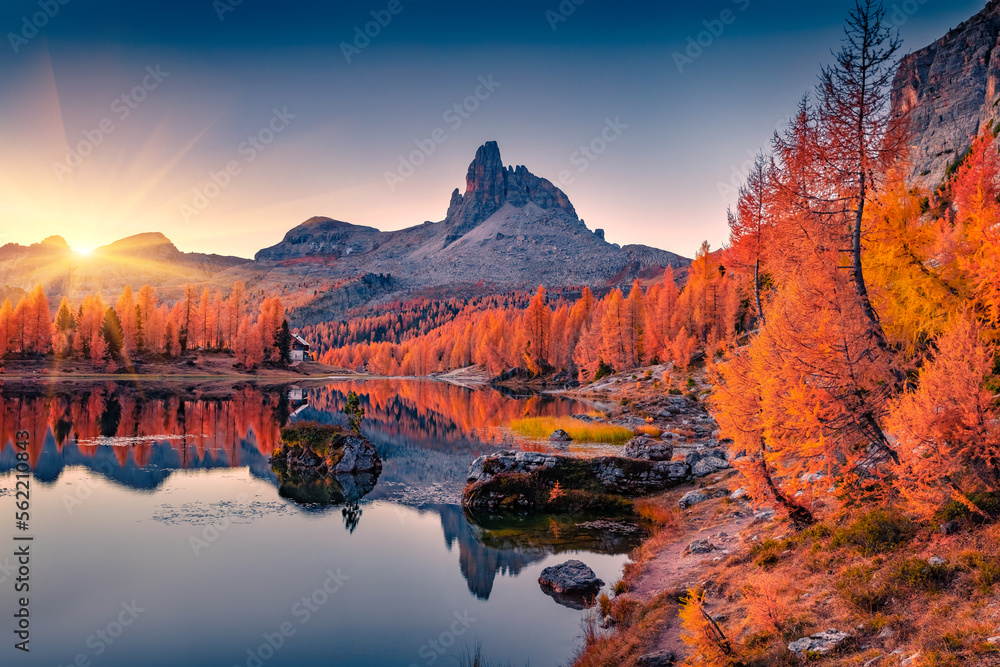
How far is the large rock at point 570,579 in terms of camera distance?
17.5 meters

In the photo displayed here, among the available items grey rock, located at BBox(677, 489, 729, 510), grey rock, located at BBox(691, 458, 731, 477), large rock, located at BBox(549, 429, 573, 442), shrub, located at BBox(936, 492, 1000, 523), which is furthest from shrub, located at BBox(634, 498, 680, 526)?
large rock, located at BBox(549, 429, 573, 442)

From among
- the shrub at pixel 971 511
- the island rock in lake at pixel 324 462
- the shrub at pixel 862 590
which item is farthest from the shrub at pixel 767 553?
the island rock in lake at pixel 324 462

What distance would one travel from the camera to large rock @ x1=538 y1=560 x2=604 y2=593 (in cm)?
1748

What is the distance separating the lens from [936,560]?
34.2ft

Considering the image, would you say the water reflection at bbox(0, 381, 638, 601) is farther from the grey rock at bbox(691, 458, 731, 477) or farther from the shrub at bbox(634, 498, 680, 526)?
the grey rock at bbox(691, 458, 731, 477)

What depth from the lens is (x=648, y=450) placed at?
3397cm

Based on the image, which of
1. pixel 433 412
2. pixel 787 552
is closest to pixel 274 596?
pixel 787 552

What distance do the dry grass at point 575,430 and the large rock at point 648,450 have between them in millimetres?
4636

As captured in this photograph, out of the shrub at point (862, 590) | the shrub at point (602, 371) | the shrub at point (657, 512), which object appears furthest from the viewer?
the shrub at point (602, 371)

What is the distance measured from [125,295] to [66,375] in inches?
862

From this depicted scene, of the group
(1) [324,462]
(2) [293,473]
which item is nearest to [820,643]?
(1) [324,462]

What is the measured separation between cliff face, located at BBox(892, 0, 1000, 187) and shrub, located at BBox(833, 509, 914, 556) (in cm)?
10004

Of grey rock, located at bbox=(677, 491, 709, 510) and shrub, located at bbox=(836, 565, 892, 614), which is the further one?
grey rock, located at bbox=(677, 491, 709, 510)

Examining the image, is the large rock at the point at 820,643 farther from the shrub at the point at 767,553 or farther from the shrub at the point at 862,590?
the shrub at the point at 767,553
